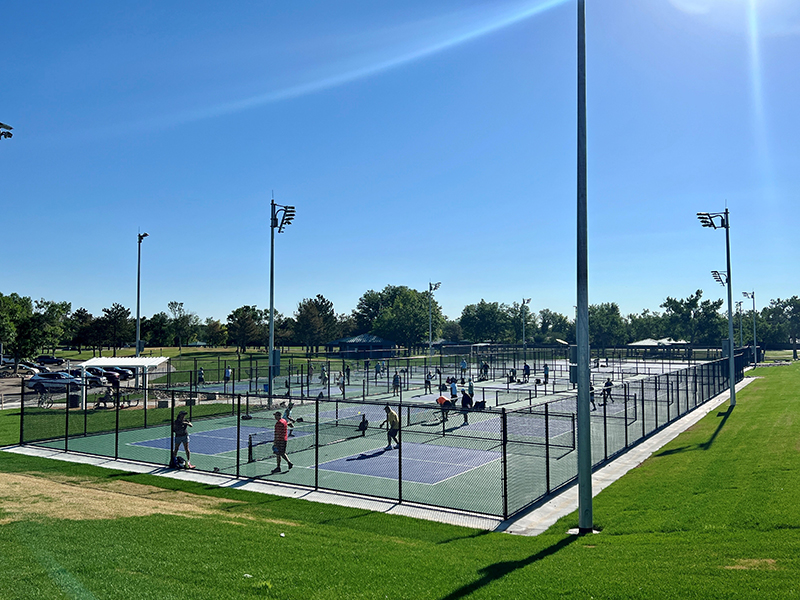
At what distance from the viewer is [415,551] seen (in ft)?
31.7

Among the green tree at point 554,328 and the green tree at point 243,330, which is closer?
the green tree at point 243,330

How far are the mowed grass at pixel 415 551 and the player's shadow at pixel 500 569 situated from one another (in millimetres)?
30

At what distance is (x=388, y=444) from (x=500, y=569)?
12.8m

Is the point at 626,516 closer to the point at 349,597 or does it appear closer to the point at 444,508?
the point at 444,508

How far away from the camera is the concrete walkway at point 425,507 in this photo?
Result: 12727mm

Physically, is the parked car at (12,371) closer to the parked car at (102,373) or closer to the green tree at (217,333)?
the parked car at (102,373)

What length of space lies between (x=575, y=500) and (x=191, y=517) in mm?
8896

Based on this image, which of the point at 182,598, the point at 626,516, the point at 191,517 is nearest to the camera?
the point at 182,598

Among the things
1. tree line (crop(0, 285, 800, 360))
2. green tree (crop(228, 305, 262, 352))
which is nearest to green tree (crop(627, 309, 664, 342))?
tree line (crop(0, 285, 800, 360))

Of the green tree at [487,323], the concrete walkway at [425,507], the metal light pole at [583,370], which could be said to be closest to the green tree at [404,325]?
the green tree at [487,323]

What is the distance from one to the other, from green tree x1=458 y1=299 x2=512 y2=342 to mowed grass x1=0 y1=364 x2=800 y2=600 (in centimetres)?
10942

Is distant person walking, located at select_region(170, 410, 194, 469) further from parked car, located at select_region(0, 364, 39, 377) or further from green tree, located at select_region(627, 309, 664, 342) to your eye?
green tree, located at select_region(627, 309, 664, 342)

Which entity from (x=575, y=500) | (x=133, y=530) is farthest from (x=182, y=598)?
(x=575, y=500)

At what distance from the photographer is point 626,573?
316 inches
